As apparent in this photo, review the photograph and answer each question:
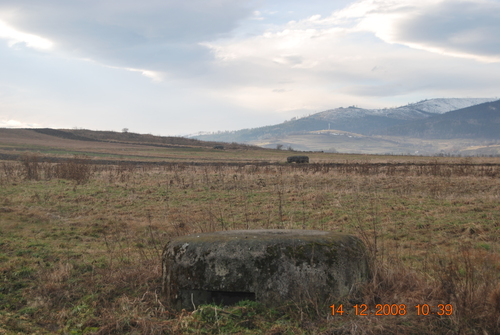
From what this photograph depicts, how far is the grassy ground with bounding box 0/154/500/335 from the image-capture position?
4453 mm

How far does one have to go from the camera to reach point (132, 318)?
15.4ft

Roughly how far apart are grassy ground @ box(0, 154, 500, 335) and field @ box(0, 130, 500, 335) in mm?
24

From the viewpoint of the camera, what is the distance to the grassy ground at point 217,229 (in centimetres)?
445

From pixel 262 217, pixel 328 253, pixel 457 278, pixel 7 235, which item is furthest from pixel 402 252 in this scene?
pixel 7 235

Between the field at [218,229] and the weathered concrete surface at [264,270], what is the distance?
0.66 ft

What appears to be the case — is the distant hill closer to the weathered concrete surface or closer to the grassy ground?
the grassy ground

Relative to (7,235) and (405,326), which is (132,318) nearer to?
(405,326)

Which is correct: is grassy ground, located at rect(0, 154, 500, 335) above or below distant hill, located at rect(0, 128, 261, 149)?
below
